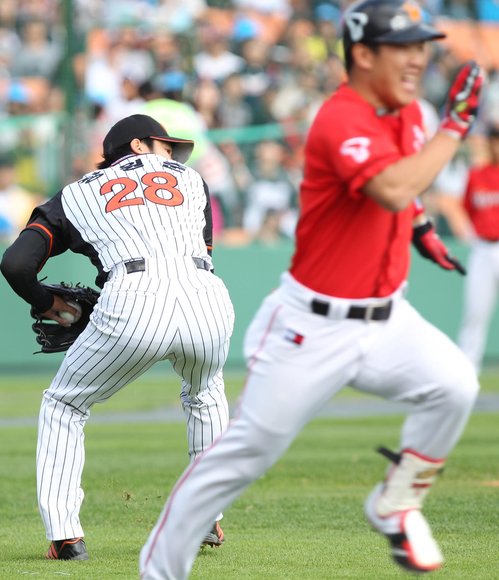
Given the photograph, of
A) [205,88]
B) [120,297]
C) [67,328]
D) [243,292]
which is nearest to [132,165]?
[120,297]

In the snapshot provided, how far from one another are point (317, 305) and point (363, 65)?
2.83 feet

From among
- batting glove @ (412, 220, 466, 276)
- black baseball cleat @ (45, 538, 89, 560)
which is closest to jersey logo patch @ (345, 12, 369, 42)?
batting glove @ (412, 220, 466, 276)

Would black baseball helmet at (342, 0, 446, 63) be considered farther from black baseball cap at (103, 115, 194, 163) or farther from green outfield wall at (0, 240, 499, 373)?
green outfield wall at (0, 240, 499, 373)

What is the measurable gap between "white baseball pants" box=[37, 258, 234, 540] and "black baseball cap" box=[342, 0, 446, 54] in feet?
5.24

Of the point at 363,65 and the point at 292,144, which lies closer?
the point at 363,65

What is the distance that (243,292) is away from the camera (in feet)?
51.3

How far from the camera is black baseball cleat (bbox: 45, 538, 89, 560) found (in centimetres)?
470

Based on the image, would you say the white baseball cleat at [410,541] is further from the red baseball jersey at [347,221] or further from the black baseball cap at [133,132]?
the black baseball cap at [133,132]

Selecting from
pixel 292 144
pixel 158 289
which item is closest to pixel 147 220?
pixel 158 289

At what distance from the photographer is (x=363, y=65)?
3447 mm

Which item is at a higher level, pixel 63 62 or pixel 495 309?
pixel 63 62

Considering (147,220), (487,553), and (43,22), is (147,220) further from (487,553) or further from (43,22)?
(43,22)

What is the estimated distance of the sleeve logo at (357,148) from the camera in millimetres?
3258

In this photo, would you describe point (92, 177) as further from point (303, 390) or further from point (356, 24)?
point (303, 390)
